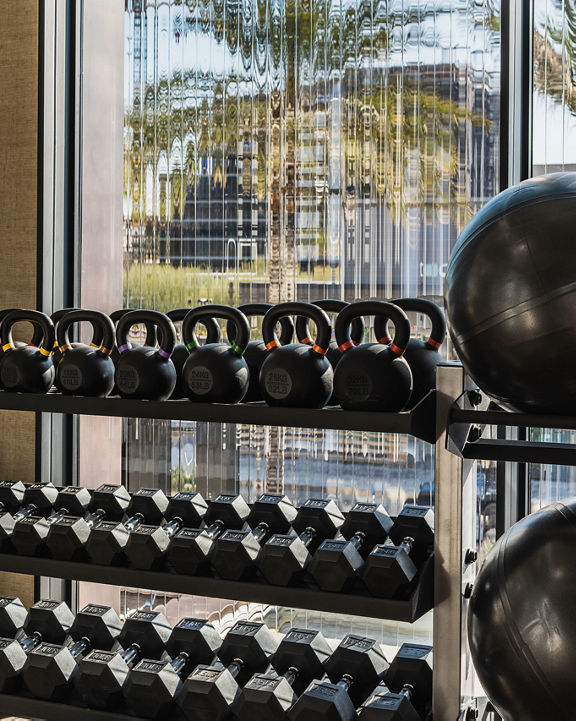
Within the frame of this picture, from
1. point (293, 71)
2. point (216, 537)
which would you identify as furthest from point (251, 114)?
point (216, 537)

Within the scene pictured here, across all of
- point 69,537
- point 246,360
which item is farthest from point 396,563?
point 69,537

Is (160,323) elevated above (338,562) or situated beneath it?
elevated above

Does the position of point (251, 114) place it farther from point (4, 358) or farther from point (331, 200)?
point (4, 358)

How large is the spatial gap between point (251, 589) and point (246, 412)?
457 mm

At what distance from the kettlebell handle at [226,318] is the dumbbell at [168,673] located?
0.88 meters

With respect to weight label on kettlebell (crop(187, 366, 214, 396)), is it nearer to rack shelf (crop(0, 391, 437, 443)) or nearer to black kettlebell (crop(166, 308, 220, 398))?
rack shelf (crop(0, 391, 437, 443))

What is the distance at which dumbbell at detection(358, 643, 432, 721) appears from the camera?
6.37 feet

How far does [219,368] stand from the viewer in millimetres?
2090

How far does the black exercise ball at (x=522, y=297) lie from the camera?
1.47 metres

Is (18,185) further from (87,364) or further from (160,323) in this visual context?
(160,323)

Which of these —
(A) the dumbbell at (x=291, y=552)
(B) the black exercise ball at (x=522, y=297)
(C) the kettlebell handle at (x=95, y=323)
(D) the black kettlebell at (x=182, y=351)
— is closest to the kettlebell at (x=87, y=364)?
(C) the kettlebell handle at (x=95, y=323)

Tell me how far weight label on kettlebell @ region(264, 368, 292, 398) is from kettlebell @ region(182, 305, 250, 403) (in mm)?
120

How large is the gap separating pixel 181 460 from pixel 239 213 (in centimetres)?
95

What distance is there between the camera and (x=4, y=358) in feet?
7.81
